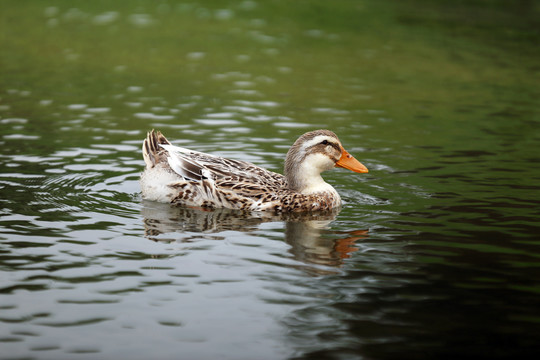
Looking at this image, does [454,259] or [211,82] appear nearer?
[454,259]

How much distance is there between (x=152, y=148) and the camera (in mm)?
12062

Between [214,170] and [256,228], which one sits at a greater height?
[214,170]

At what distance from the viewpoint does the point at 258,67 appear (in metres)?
23.1

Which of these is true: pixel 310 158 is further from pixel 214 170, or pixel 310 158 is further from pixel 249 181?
pixel 214 170

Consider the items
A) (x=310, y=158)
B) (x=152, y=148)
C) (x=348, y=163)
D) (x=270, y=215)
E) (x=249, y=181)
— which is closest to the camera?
(x=270, y=215)

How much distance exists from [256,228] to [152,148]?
8.22 ft

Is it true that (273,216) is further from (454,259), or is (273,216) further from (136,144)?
(136,144)

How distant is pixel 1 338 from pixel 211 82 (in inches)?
570

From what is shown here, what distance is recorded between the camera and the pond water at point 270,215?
7457mm

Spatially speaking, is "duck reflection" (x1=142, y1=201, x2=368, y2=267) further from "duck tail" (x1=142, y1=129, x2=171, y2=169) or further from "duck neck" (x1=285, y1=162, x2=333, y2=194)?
"duck tail" (x1=142, y1=129, x2=171, y2=169)

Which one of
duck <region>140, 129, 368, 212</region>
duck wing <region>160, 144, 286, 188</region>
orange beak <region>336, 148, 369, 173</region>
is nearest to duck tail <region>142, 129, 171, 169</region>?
duck <region>140, 129, 368, 212</region>

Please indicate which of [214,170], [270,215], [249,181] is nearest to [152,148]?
[214,170]

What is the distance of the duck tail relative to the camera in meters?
11.9

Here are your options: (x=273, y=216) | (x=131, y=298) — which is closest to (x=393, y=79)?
(x=273, y=216)
